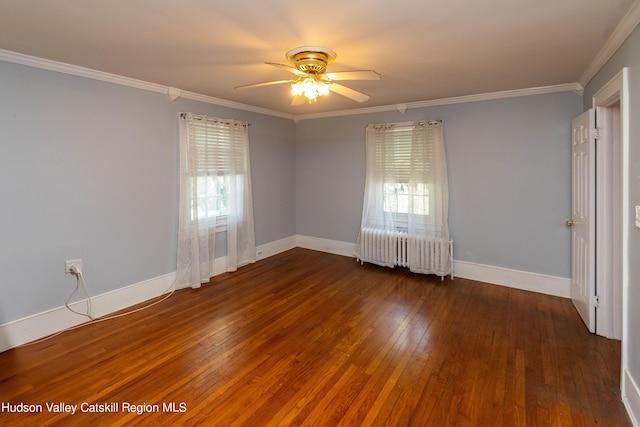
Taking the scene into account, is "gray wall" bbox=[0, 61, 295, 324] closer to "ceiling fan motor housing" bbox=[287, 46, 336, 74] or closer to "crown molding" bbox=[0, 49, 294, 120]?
"crown molding" bbox=[0, 49, 294, 120]

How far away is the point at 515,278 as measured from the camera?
155 inches

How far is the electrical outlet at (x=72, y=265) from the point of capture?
298 centimetres

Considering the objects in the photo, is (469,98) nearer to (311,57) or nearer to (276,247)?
(311,57)

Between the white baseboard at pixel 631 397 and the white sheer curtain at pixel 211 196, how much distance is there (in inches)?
156

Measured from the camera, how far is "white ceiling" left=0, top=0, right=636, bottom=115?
1848 mm

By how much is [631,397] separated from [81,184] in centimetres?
453

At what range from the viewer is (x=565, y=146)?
3.55 meters

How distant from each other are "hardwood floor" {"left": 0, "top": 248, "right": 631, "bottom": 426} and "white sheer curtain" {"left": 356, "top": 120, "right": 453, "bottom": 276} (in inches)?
37.2

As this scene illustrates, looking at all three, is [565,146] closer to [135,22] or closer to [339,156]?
[339,156]

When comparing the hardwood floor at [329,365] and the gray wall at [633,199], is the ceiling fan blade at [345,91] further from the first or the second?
the hardwood floor at [329,365]

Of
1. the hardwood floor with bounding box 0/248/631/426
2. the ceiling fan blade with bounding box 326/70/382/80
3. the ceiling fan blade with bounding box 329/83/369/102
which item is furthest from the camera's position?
the ceiling fan blade with bounding box 329/83/369/102

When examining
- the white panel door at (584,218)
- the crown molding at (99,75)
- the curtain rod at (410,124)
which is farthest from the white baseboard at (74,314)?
the white panel door at (584,218)

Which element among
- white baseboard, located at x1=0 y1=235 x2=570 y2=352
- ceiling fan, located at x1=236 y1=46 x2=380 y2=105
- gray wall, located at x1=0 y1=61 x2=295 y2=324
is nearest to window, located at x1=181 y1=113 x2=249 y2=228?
gray wall, located at x1=0 y1=61 x2=295 y2=324

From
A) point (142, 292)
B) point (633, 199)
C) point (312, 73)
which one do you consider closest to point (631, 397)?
point (633, 199)
